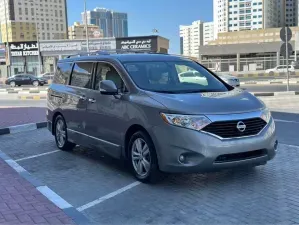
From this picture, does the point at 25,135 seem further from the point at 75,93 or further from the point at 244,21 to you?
the point at 244,21

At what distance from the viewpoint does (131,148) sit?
18.9ft

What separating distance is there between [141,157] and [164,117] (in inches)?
32.2

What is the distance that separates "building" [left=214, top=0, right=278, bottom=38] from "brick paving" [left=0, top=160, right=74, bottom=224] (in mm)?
128260

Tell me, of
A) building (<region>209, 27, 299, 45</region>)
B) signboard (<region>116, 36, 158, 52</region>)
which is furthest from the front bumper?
building (<region>209, 27, 299, 45</region>)

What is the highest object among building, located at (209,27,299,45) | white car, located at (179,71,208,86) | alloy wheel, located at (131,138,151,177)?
building, located at (209,27,299,45)

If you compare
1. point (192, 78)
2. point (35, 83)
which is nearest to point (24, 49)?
point (35, 83)

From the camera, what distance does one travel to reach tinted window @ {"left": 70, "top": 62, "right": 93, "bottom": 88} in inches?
276

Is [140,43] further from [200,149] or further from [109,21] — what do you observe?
[200,149]

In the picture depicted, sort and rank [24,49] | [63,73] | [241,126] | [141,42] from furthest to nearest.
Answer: [24,49] < [141,42] < [63,73] < [241,126]

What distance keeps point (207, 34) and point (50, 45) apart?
9496 cm

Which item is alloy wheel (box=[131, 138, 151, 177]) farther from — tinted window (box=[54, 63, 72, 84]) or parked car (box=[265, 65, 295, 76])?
parked car (box=[265, 65, 295, 76])

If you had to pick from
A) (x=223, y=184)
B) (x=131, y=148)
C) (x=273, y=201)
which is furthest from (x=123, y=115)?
(x=273, y=201)

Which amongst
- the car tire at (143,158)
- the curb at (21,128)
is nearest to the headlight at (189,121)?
the car tire at (143,158)

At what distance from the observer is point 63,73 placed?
8070mm
